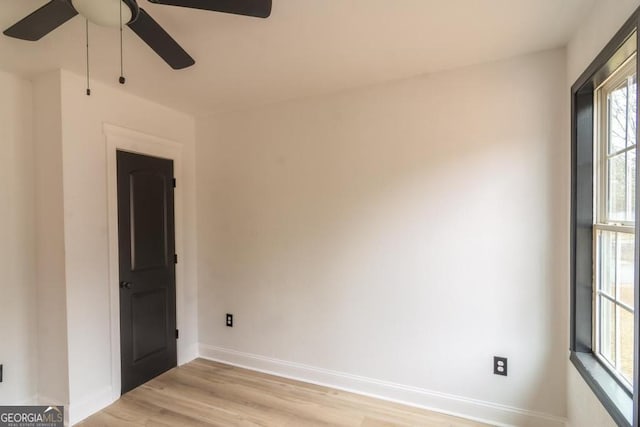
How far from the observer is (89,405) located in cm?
232

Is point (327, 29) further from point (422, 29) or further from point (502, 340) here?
point (502, 340)

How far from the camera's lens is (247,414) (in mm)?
2334

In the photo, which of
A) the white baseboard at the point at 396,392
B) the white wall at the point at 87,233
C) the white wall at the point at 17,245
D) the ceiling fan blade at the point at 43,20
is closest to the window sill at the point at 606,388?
the white baseboard at the point at 396,392

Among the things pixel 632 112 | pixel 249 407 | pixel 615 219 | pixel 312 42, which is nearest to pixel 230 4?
pixel 312 42

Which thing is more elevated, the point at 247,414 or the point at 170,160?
the point at 170,160

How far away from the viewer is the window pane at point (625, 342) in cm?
148

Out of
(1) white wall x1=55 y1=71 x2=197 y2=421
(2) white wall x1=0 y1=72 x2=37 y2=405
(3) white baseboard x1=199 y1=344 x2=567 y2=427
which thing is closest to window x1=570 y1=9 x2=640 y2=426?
(3) white baseboard x1=199 y1=344 x2=567 y2=427

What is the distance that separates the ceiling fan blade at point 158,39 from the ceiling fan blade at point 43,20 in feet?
0.75

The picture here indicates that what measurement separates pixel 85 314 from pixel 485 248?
2895mm

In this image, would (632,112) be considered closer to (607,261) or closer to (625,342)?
(607,261)

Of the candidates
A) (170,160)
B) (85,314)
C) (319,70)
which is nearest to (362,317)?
(319,70)

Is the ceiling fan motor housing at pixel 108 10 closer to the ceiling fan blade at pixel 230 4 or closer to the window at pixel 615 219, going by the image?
the ceiling fan blade at pixel 230 4

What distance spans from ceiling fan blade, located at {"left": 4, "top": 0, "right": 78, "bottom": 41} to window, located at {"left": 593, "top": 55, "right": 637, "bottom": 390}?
7.75ft

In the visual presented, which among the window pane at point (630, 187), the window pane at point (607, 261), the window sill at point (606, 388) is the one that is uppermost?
the window pane at point (630, 187)
